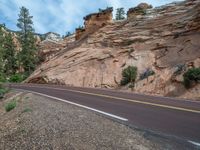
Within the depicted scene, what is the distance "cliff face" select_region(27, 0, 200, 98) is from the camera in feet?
73.1

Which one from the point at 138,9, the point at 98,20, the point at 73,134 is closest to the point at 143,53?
the point at 98,20

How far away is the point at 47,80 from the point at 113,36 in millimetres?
9784

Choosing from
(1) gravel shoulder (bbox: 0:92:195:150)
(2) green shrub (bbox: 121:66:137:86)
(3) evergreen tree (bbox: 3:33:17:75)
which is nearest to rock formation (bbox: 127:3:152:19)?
(2) green shrub (bbox: 121:66:137:86)

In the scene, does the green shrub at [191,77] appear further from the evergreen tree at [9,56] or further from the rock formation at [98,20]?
the evergreen tree at [9,56]

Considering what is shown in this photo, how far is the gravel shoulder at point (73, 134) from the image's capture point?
232 inches

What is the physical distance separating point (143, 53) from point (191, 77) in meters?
10.5

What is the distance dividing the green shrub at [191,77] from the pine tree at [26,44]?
5042 cm

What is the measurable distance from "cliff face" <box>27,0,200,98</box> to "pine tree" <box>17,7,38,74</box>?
27309 mm

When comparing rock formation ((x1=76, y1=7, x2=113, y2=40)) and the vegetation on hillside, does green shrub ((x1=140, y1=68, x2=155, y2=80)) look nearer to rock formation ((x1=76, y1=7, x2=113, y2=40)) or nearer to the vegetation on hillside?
rock formation ((x1=76, y1=7, x2=113, y2=40))

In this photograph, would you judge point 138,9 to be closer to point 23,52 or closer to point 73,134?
point 23,52

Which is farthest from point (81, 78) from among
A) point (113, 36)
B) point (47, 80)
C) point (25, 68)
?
point (25, 68)

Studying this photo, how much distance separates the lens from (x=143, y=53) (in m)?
29.0

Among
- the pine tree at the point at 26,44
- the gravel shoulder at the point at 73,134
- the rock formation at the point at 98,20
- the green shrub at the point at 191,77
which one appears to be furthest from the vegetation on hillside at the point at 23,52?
the gravel shoulder at the point at 73,134

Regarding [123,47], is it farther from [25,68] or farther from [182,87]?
[25,68]
